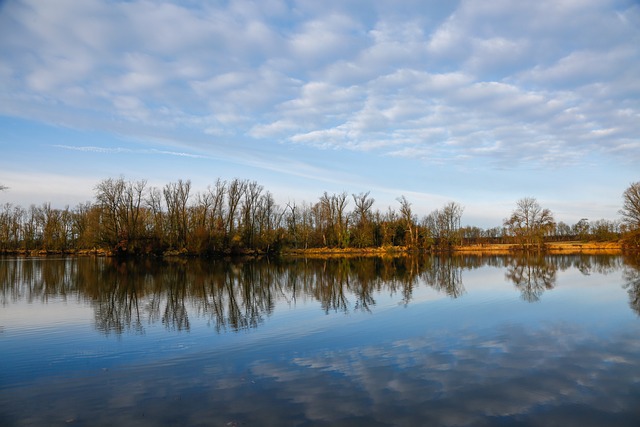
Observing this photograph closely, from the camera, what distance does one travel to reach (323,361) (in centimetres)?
830

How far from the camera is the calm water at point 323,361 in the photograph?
5844 millimetres

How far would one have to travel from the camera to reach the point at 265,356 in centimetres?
874

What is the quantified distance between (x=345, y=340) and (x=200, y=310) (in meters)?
6.45

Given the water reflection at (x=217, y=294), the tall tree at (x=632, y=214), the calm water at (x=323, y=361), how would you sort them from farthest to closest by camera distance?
the tall tree at (x=632, y=214), the water reflection at (x=217, y=294), the calm water at (x=323, y=361)

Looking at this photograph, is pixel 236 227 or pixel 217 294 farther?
pixel 236 227

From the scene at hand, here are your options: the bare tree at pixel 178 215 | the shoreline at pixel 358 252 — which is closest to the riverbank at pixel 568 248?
the shoreline at pixel 358 252

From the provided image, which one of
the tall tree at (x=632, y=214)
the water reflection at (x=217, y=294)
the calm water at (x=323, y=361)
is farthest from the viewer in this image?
the tall tree at (x=632, y=214)

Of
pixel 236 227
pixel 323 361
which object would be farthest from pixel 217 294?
pixel 236 227

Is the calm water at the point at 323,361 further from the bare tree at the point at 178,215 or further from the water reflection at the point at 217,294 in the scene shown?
the bare tree at the point at 178,215

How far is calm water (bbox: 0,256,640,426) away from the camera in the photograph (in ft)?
19.2

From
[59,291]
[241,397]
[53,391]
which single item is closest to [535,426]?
[241,397]

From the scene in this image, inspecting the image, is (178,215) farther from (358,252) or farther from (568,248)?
(568,248)

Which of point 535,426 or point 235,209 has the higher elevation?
point 235,209

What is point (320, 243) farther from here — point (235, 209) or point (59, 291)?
point (59, 291)
